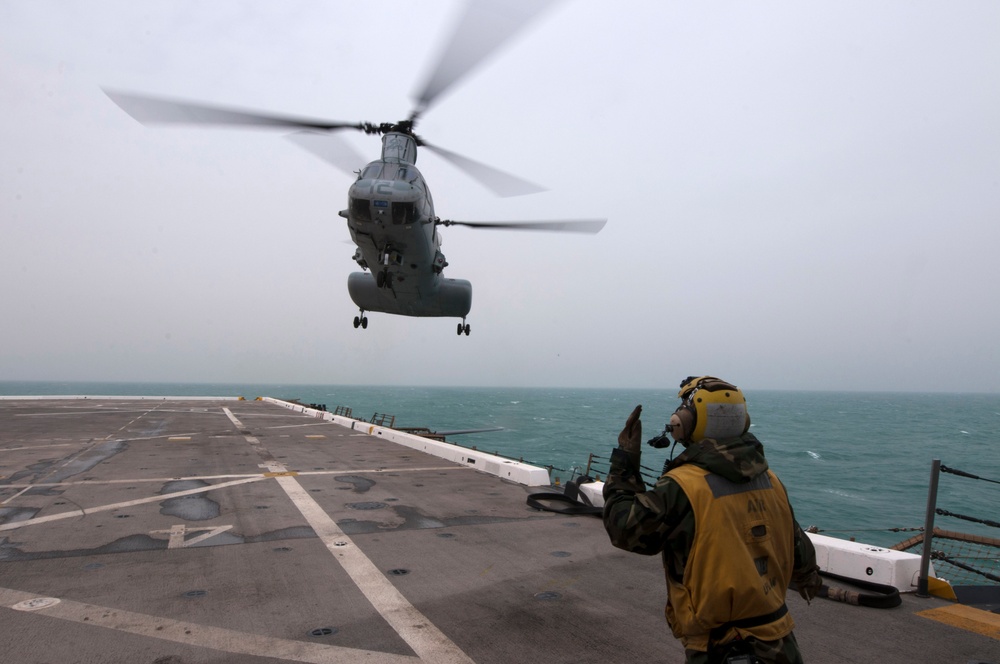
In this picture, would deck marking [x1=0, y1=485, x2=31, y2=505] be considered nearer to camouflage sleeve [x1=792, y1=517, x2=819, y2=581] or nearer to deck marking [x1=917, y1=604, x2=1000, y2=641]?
camouflage sleeve [x1=792, y1=517, x2=819, y2=581]

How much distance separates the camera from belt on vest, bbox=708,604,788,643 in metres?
2.69

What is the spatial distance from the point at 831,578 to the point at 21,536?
34.6 ft

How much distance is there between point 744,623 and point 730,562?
34 cm

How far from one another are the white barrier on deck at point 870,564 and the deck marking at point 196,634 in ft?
9.47

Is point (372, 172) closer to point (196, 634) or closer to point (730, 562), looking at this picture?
point (196, 634)

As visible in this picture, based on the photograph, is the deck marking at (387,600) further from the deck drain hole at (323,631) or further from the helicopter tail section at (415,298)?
the helicopter tail section at (415,298)

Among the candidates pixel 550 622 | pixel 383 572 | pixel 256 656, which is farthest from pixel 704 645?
pixel 383 572

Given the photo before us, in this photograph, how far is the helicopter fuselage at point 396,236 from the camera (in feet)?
48.8

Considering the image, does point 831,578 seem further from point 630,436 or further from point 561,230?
point 561,230

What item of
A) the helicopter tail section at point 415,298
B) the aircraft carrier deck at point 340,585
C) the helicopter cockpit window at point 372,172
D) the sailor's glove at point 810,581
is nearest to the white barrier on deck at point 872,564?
the aircraft carrier deck at point 340,585

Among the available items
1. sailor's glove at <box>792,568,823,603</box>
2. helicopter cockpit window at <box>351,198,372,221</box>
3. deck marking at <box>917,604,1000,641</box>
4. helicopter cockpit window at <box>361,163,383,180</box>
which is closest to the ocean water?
deck marking at <box>917,604,1000,641</box>

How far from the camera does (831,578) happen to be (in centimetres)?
637

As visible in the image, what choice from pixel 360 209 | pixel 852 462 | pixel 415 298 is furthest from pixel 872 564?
pixel 852 462

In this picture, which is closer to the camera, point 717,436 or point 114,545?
point 717,436
